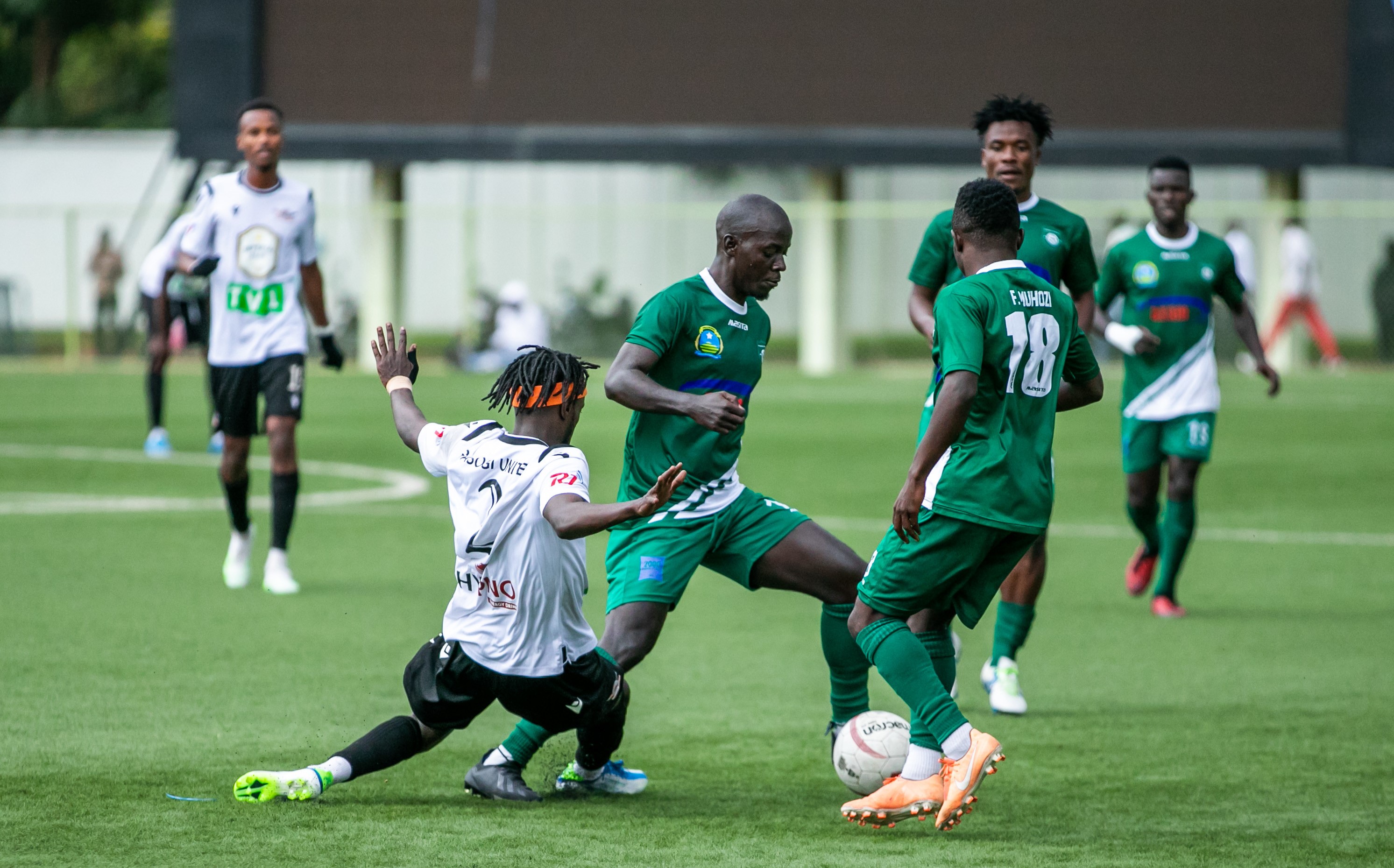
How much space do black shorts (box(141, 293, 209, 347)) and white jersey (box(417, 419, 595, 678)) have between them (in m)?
8.36

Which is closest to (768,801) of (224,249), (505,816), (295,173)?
(505,816)

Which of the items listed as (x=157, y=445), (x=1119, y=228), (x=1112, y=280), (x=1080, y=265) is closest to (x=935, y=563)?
(x=1080, y=265)

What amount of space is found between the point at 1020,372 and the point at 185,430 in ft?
49.1

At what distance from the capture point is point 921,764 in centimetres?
528

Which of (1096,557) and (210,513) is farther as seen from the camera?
(210,513)

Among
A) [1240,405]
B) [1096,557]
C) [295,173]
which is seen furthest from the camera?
[295,173]

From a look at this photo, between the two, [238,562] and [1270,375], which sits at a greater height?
[1270,375]

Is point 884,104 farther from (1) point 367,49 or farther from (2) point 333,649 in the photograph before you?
(2) point 333,649

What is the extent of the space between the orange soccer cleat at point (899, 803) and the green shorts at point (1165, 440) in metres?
4.62

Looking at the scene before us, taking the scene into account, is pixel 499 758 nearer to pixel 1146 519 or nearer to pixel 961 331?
pixel 961 331

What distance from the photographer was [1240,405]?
22.7 meters

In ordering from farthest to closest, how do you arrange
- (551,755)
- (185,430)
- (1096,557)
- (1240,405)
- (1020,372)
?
(1240,405), (185,430), (1096,557), (551,755), (1020,372)

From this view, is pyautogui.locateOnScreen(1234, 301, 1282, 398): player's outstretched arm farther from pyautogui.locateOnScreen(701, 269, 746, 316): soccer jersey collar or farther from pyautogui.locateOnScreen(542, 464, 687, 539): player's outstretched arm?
pyautogui.locateOnScreen(542, 464, 687, 539): player's outstretched arm

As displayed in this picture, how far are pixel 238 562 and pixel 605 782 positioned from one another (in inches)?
178
